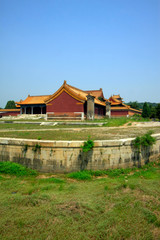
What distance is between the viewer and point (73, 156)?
623 centimetres

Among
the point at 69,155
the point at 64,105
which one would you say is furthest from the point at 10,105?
the point at 69,155

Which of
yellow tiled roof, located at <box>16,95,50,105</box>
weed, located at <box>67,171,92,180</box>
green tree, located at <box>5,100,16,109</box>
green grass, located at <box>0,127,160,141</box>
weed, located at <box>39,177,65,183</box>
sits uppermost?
green tree, located at <box>5,100,16,109</box>

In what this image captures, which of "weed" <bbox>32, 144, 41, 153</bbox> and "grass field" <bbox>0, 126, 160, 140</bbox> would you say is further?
"grass field" <bbox>0, 126, 160, 140</bbox>

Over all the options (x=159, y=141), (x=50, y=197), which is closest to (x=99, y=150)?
(x=50, y=197)

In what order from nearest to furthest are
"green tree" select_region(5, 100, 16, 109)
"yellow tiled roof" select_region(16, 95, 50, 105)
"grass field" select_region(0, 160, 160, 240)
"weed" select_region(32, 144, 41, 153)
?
"grass field" select_region(0, 160, 160, 240)
"weed" select_region(32, 144, 41, 153)
"yellow tiled roof" select_region(16, 95, 50, 105)
"green tree" select_region(5, 100, 16, 109)

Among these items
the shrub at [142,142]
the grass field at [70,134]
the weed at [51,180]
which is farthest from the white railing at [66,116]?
the weed at [51,180]

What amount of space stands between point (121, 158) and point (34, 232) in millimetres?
4177

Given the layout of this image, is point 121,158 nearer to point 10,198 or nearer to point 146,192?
point 146,192

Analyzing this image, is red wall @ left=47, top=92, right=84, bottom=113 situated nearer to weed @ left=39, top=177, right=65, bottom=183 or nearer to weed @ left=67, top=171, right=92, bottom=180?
weed @ left=67, top=171, right=92, bottom=180

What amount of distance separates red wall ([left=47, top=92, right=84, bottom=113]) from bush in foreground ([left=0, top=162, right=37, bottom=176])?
16.2 meters

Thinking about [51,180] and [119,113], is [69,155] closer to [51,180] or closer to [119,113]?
[51,180]

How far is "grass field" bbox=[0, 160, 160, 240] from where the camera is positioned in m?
3.26

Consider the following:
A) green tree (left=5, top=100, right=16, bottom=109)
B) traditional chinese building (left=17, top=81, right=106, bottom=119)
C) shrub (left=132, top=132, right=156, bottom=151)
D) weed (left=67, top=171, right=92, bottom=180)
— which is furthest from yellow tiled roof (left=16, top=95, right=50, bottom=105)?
weed (left=67, top=171, right=92, bottom=180)

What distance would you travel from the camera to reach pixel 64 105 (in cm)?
2298
